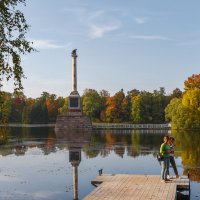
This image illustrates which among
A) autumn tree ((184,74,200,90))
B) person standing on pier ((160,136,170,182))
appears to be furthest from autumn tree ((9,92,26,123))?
person standing on pier ((160,136,170,182))

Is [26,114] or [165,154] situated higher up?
[26,114]

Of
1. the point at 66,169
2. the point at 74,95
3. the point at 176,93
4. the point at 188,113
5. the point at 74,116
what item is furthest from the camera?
the point at 176,93

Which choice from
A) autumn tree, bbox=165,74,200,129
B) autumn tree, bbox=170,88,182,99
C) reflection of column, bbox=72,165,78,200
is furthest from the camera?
autumn tree, bbox=170,88,182,99

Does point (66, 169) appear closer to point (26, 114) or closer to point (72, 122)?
point (72, 122)

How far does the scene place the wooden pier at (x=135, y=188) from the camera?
53.3ft

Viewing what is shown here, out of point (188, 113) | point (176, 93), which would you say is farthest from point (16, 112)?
point (188, 113)

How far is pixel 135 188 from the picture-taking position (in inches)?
707

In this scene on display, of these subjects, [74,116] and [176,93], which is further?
[176,93]

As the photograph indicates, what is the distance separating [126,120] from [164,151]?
94.2 meters

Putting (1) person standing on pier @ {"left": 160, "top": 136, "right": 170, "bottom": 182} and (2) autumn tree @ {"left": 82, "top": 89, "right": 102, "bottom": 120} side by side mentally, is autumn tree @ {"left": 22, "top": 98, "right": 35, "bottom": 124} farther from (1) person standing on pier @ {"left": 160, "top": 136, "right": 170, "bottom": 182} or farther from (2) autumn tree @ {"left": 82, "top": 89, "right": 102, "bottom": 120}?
(1) person standing on pier @ {"left": 160, "top": 136, "right": 170, "bottom": 182}

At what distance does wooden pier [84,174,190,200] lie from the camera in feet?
53.3

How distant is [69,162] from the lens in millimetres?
31344

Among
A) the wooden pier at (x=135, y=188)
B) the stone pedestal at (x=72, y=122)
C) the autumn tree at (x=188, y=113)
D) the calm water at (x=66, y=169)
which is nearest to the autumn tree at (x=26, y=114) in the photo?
the stone pedestal at (x=72, y=122)

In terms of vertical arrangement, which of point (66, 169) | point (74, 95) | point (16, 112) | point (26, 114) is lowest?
point (66, 169)
